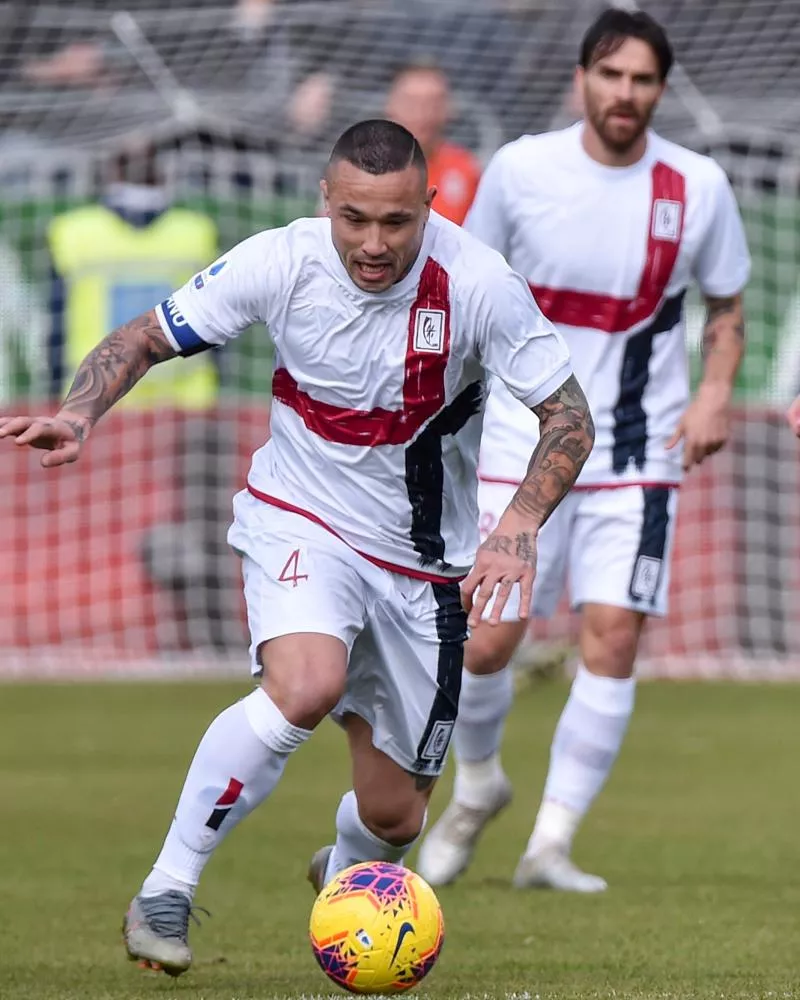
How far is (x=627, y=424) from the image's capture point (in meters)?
6.74

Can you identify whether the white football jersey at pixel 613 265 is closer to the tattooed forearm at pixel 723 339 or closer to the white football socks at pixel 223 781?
the tattooed forearm at pixel 723 339

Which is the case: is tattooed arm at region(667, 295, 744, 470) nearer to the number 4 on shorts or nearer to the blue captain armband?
the number 4 on shorts

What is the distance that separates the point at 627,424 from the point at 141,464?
635cm

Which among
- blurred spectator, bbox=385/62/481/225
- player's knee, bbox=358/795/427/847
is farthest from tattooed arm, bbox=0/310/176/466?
blurred spectator, bbox=385/62/481/225

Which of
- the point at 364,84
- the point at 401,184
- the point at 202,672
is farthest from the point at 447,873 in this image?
the point at 364,84

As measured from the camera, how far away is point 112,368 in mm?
4961

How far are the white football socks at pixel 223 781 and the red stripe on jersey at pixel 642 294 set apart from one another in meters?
2.21

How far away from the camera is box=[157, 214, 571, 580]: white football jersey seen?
503 centimetres

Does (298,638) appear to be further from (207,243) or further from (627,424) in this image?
(207,243)

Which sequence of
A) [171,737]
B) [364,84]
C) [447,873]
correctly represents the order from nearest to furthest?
[447,873]
[171,737]
[364,84]

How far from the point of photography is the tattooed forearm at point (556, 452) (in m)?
4.89

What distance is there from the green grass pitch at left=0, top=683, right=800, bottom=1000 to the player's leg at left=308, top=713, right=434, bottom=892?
0.96 feet

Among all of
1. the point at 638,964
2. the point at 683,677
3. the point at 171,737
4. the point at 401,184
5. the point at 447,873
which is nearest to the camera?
the point at 401,184

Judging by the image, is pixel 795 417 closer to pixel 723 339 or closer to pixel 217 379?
pixel 723 339
